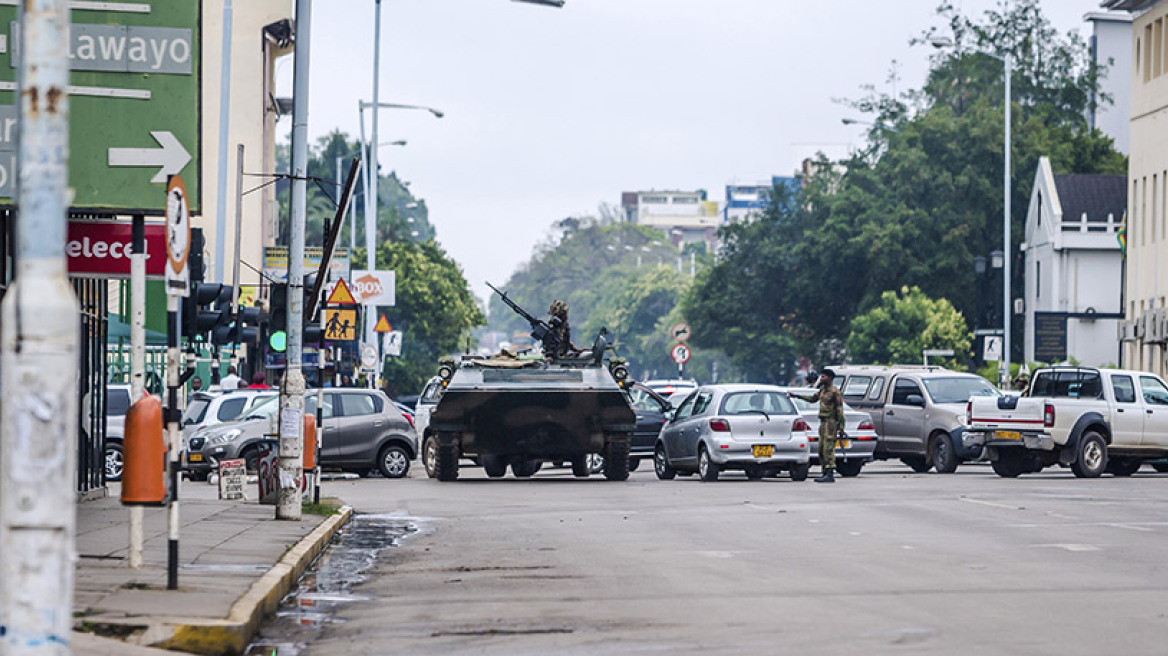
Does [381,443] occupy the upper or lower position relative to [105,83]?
lower

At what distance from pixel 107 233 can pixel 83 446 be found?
4.81 meters

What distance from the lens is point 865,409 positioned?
33.2 meters

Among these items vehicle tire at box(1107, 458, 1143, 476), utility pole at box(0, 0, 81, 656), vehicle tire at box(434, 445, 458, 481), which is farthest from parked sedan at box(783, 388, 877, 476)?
utility pole at box(0, 0, 81, 656)

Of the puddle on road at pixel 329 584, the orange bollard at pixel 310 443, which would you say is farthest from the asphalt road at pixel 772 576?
the orange bollard at pixel 310 443

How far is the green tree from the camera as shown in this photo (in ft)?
227

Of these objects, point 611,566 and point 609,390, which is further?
point 609,390

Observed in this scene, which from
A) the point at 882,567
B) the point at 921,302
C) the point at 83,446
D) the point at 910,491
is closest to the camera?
the point at 882,567

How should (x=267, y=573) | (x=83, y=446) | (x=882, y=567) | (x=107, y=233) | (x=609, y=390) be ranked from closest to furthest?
(x=267, y=573), (x=882, y=567), (x=107, y=233), (x=83, y=446), (x=609, y=390)

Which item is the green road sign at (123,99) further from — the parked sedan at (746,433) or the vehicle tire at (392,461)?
the vehicle tire at (392,461)

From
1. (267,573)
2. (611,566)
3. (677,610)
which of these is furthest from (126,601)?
(611,566)

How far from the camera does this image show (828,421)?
2841cm

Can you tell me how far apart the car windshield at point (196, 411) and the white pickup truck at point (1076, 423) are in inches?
524

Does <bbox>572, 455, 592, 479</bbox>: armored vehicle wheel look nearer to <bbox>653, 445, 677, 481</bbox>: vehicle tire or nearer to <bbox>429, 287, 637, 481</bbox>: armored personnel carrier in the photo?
<bbox>429, 287, 637, 481</bbox>: armored personnel carrier

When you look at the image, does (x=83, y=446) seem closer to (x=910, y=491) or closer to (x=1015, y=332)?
(x=910, y=491)
